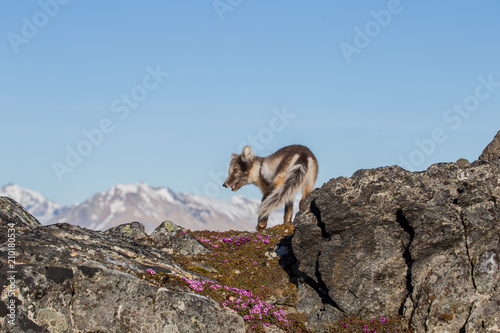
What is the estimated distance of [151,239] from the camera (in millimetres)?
18047

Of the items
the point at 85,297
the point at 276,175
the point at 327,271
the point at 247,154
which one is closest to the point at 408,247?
the point at 327,271

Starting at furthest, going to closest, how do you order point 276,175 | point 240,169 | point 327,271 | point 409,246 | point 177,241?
point 240,169 → point 276,175 → point 177,241 → point 327,271 → point 409,246

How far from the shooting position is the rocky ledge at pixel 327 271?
1181 centimetres

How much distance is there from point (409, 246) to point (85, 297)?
756 cm

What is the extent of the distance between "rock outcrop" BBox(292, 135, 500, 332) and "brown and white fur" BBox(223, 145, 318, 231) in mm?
5929

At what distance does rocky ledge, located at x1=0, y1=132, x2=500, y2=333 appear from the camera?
11.8 m

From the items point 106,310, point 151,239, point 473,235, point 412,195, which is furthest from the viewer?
point 151,239

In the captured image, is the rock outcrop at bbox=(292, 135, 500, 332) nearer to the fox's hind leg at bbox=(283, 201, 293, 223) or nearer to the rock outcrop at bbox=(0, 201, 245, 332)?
the rock outcrop at bbox=(0, 201, 245, 332)

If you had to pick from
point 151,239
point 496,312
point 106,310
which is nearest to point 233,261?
point 151,239

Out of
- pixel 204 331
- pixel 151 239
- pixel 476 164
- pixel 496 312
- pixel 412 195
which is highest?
pixel 476 164

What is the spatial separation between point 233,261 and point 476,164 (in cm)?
744

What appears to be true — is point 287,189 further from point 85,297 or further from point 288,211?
point 85,297

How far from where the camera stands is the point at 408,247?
13.5 metres

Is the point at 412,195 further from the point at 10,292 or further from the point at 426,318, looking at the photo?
the point at 10,292
